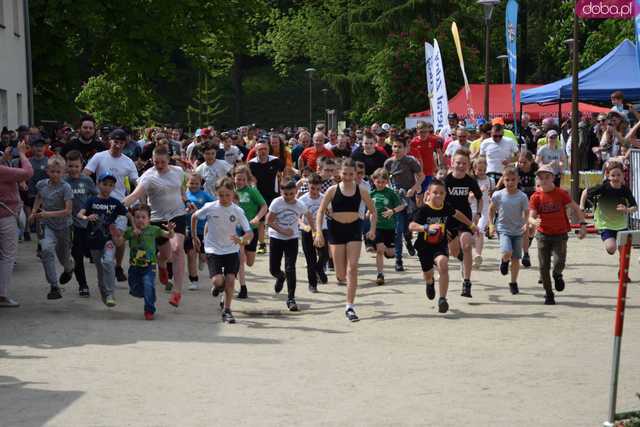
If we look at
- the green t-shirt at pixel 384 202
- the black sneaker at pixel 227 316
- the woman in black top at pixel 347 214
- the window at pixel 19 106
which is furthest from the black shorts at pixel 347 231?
the window at pixel 19 106

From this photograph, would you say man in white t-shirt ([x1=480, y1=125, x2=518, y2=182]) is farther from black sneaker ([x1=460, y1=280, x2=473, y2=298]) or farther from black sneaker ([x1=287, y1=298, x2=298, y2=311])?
black sneaker ([x1=287, y1=298, x2=298, y2=311])

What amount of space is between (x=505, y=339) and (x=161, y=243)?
4.52 meters

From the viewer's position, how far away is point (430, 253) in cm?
1341

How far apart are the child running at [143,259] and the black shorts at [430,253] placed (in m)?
2.88

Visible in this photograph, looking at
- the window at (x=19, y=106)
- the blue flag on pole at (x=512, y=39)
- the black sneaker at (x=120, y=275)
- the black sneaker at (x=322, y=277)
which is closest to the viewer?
the black sneaker at (x=120, y=275)

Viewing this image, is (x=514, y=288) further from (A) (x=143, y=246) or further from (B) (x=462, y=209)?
(A) (x=143, y=246)

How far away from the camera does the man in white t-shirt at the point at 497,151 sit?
804 inches

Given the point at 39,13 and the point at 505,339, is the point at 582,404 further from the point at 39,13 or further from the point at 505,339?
the point at 39,13

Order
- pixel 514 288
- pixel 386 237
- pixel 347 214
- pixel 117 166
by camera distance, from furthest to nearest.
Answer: pixel 386 237 < pixel 117 166 < pixel 514 288 < pixel 347 214

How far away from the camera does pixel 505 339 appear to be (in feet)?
37.4

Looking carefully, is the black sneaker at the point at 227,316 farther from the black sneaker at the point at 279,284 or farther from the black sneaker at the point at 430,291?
the black sneaker at the point at 430,291

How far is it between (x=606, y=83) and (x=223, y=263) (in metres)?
17.8

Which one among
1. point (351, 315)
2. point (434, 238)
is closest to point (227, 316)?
point (351, 315)

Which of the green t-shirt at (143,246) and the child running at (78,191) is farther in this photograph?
the child running at (78,191)
